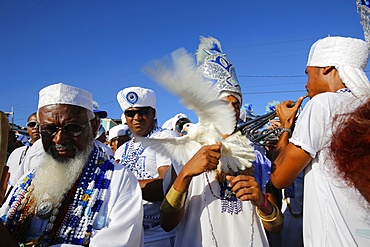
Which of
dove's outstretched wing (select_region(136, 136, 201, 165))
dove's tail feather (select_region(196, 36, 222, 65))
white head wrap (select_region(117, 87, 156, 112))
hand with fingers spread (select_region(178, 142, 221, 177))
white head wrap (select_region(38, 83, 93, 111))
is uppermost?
white head wrap (select_region(117, 87, 156, 112))

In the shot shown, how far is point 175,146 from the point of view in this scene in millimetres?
2152

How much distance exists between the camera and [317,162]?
1941 mm

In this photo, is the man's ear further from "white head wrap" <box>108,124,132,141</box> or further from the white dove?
"white head wrap" <box>108,124,132,141</box>

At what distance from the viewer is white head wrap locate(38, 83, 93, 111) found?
2.37m

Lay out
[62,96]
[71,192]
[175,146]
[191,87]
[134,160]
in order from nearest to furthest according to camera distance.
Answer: [191,87]
[175,146]
[71,192]
[62,96]
[134,160]

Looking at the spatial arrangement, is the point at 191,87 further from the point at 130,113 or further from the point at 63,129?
the point at 130,113

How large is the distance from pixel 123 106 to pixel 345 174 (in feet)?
9.22

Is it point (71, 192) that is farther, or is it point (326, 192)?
point (71, 192)

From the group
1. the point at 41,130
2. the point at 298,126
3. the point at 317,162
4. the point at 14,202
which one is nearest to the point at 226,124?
the point at 298,126

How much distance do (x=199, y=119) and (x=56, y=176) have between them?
45.1 inches

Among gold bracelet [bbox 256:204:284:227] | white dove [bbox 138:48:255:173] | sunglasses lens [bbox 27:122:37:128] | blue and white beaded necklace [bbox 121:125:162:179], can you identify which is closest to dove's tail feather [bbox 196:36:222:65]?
white dove [bbox 138:48:255:173]

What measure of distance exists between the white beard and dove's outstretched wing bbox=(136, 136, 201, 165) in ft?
1.79

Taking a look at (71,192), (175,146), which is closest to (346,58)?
(175,146)

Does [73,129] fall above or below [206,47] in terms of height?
below
